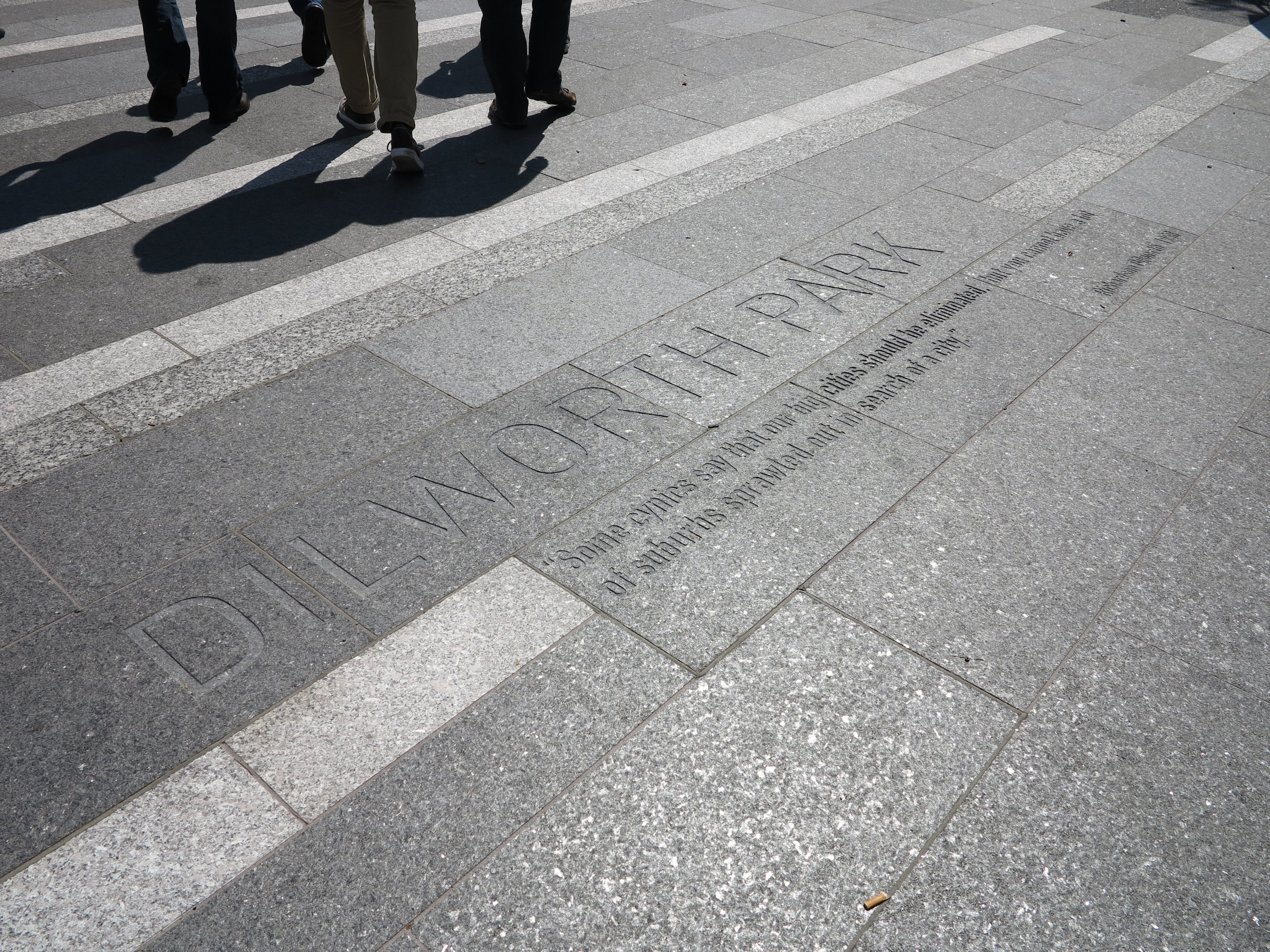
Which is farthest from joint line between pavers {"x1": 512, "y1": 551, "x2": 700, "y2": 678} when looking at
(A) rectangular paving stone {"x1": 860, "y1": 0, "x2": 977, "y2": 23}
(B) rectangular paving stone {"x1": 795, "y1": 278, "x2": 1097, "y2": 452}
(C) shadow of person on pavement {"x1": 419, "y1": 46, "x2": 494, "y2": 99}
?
(A) rectangular paving stone {"x1": 860, "y1": 0, "x2": 977, "y2": 23}

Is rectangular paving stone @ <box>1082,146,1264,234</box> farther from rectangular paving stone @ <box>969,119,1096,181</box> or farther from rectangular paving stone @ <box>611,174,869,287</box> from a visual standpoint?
rectangular paving stone @ <box>611,174,869,287</box>

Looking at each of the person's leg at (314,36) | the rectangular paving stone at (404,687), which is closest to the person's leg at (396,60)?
the person's leg at (314,36)

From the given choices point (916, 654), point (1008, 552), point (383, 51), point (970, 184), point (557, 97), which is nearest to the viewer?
point (916, 654)

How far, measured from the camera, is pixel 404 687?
289 centimetres

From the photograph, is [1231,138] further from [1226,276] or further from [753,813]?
[753,813]

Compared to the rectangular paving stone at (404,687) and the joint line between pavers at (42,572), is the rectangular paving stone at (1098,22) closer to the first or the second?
the rectangular paving stone at (404,687)

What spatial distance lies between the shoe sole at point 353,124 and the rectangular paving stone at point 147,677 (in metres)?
4.67

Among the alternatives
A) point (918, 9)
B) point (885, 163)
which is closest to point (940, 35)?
point (918, 9)

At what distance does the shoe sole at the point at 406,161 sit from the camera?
20.4 ft

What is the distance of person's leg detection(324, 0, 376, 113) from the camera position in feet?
21.2

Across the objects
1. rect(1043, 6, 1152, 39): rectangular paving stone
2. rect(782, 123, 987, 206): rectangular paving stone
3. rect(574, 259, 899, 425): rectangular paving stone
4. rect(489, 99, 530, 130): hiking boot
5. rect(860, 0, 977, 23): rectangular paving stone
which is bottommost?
rect(574, 259, 899, 425): rectangular paving stone

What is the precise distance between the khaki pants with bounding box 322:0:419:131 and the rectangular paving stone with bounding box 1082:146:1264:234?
14.9ft

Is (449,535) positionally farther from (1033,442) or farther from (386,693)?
(1033,442)

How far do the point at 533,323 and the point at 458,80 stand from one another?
4.67 metres
